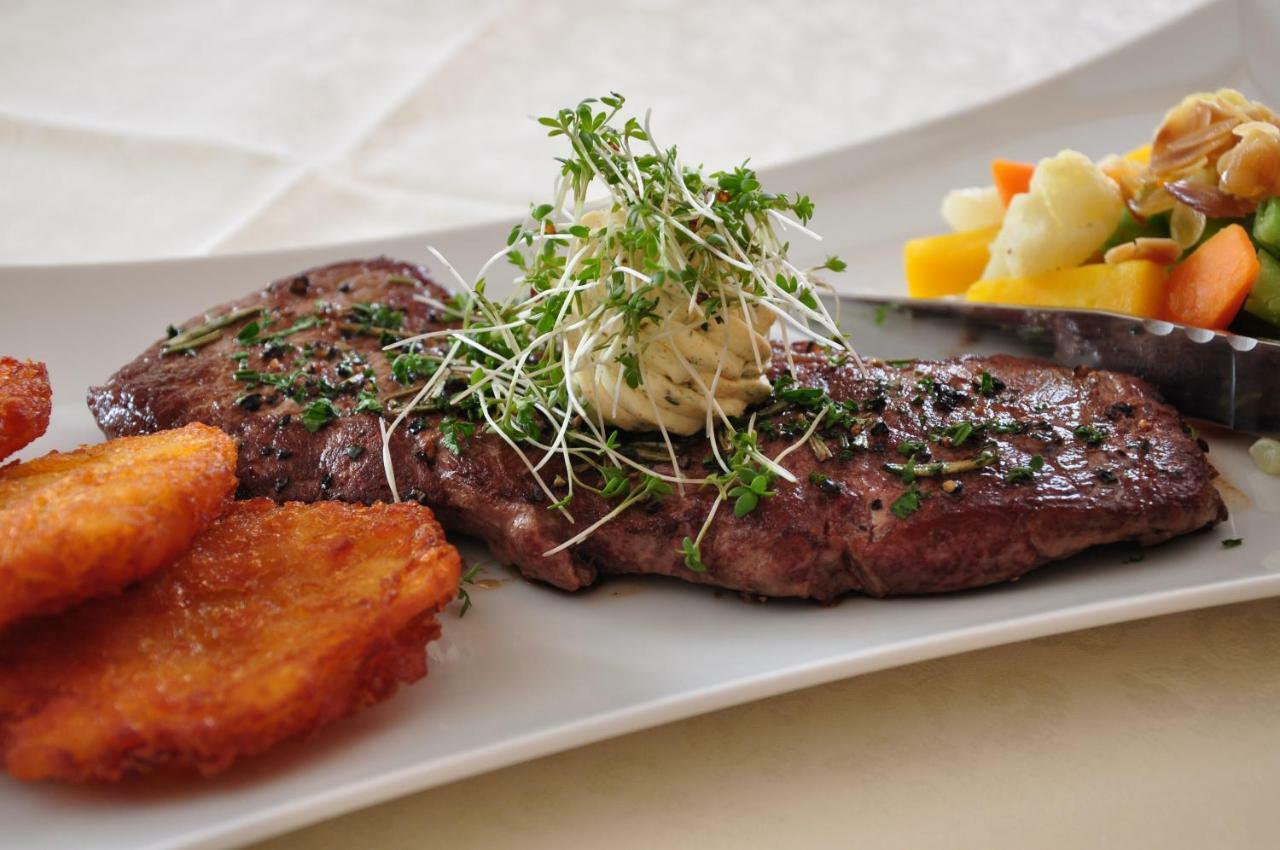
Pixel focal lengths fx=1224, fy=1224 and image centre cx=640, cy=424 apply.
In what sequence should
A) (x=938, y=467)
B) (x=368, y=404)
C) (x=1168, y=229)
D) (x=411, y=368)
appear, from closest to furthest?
(x=938, y=467), (x=368, y=404), (x=411, y=368), (x=1168, y=229)

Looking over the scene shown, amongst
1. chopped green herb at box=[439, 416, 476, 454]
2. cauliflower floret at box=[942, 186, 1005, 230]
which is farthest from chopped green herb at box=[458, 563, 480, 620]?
cauliflower floret at box=[942, 186, 1005, 230]

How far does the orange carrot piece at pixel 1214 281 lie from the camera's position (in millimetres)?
3689

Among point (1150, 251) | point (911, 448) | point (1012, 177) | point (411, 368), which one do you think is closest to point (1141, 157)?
point (1012, 177)

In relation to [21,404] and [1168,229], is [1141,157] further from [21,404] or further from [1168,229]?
[21,404]

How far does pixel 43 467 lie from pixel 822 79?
19.9ft

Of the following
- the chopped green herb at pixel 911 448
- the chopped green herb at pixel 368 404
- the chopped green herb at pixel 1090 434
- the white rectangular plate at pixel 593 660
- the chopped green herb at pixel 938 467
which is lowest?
the white rectangular plate at pixel 593 660

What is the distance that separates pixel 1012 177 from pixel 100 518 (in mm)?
3409

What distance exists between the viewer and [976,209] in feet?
15.5

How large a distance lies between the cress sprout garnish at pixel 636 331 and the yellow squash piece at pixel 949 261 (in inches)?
49.4

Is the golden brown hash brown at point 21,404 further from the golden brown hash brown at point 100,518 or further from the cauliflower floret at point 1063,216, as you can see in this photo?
the cauliflower floret at point 1063,216

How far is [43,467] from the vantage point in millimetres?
3037

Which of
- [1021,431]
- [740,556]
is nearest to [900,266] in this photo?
[1021,431]

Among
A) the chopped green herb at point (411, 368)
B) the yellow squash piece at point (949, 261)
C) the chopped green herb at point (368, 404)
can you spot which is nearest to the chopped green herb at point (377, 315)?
the chopped green herb at point (411, 368)

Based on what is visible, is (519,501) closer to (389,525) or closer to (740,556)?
(389,525)
